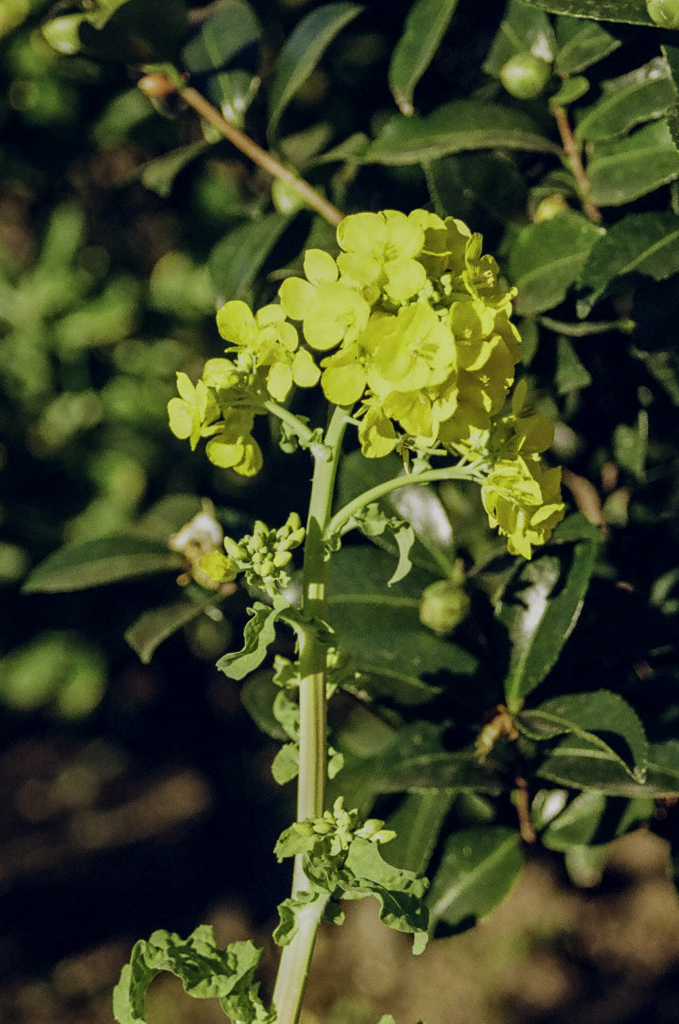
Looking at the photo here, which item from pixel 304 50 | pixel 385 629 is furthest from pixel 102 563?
pixel 304 50

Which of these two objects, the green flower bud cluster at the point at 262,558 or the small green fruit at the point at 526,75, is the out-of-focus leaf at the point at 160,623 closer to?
the green flower bud cluster at the point at 262,558

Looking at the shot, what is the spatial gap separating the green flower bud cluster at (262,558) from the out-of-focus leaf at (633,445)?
611 mm

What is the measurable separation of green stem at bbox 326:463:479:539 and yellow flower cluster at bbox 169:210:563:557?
2 cm

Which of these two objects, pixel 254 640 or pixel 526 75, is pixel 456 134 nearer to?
pixel 526 75

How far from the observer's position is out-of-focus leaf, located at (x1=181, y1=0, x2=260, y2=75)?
1245 millimetres

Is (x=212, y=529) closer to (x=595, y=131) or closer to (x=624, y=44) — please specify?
(x=595, y=131)

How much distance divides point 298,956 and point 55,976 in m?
1.67

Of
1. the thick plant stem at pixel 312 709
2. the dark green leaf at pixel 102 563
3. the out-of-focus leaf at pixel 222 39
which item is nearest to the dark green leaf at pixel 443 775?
the thick plant stem at pixel 312 709

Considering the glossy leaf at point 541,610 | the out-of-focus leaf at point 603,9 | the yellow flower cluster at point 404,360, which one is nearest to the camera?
the yellow flower cluster at point 404,360

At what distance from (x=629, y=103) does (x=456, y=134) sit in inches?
8.3

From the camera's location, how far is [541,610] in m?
1.04

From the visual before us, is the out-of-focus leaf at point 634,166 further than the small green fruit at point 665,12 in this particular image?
Yes

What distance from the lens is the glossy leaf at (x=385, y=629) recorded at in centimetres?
107

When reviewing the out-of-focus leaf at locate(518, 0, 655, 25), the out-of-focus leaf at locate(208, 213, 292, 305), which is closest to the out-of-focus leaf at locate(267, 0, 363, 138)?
the out-of-focus leaf at locate(208, 213, 292, 305)
